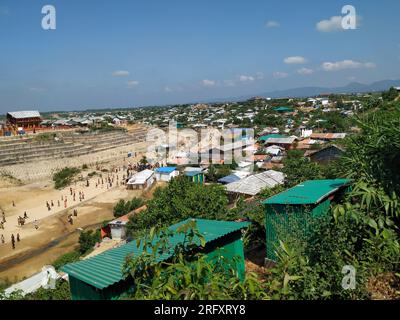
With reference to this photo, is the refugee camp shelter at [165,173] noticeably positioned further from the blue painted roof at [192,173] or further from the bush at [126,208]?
the bush at [126,208]

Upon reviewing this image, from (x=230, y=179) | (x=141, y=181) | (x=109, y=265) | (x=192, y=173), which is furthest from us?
(x=141, y=181)

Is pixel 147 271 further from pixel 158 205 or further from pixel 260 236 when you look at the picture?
pixel 158 205

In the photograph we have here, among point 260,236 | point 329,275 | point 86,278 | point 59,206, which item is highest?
point 329,275

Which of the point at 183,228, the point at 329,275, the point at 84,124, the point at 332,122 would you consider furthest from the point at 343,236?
the point at 84,124

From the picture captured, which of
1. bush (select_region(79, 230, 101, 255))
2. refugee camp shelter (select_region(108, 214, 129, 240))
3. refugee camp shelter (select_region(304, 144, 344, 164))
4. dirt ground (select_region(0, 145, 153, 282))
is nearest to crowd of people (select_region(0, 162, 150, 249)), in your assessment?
dirt ground (select_region(0, 145, 153, 282))

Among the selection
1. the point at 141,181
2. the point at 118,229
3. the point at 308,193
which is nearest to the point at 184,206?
the point at 308,193

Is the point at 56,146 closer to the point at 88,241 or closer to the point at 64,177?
the point at 64,177

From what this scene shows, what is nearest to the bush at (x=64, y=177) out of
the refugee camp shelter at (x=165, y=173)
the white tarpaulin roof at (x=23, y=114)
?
the refugee camp shelter at (x=165, y=173)
